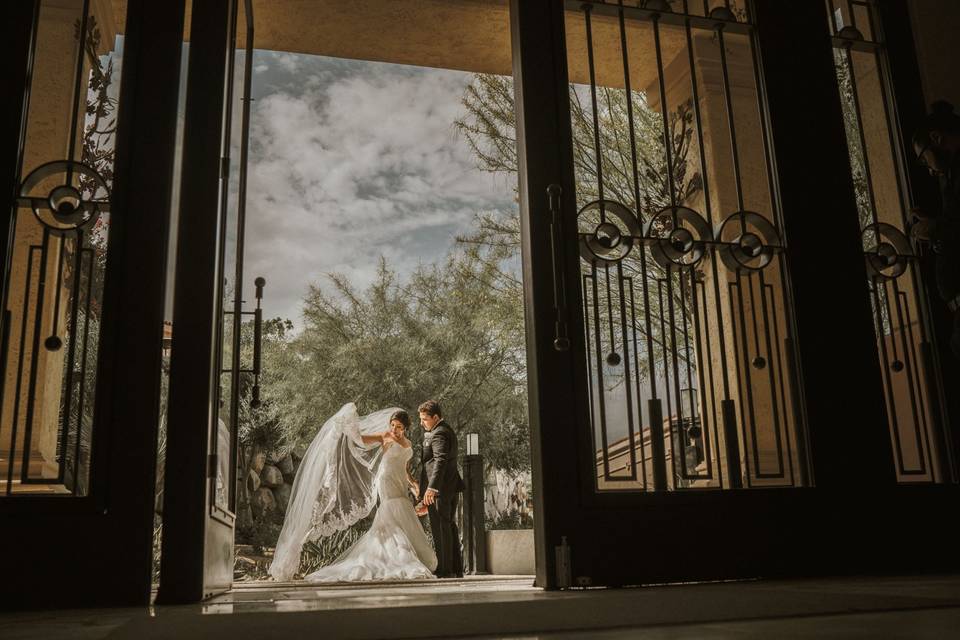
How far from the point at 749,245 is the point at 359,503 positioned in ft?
16.5

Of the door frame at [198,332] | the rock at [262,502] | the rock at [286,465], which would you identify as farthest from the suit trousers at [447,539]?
the rock at [286,465]

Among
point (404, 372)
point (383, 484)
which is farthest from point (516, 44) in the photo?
point (404, 372)

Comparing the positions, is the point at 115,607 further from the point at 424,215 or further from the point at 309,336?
the point at 424,215

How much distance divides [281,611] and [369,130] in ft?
41.8

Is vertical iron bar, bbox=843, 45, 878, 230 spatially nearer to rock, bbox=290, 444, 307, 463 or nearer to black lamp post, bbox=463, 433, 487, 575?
black lamp post, bbox=463, 433, 487, 575

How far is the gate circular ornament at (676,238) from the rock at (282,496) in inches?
365

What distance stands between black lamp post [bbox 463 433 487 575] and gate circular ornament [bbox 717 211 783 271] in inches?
181

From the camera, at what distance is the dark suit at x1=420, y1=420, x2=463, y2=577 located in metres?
6.20

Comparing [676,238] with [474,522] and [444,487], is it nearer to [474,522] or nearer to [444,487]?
[444,487]

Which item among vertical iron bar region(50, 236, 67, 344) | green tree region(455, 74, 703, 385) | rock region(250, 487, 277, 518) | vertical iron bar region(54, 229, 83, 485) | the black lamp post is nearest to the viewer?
vertical iron bar region(54, 229, 83, 485)

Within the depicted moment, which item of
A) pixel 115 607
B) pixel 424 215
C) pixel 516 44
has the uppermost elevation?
pixel 424 215

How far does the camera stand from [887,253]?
10.4 feet

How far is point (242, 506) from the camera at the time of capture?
10.5 metres

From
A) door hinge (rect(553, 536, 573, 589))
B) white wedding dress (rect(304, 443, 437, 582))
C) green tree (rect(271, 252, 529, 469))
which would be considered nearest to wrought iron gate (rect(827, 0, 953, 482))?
door hinge (rect(553, 536, 573, 589))
